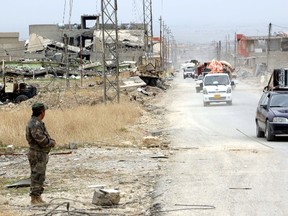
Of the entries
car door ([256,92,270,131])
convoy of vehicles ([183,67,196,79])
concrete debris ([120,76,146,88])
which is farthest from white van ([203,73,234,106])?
convoy of vehicles ([183,67,196,79])

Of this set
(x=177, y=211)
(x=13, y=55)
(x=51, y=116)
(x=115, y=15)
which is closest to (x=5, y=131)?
(x=51, y=116)

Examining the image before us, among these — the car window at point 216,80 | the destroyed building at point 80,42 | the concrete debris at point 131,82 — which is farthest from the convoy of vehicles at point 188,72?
the car window at point 216,80

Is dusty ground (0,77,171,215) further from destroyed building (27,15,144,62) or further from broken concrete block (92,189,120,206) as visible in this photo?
destroyed building (27,15,144,62)

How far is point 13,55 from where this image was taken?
103 metres

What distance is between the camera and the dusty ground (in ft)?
36.4

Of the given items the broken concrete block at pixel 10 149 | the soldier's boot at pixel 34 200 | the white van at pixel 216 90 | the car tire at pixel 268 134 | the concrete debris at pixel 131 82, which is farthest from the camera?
the concrete debris at pixel 131 82

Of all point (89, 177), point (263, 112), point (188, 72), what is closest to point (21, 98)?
point (263, 112)

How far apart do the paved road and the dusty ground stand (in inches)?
17.3

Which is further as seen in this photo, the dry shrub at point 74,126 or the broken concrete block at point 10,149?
the dry shrub at point 74,126

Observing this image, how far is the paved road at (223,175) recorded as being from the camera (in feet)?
35.7

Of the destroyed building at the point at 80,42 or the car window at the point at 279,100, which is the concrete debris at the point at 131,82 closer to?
the destroyed building at the point at 80,42

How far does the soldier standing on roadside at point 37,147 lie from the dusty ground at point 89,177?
0.31m

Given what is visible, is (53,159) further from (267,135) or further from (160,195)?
(267,135)

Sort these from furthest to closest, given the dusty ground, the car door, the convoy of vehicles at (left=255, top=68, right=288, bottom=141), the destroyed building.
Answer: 1. the destroyed building
2. the car door
3. the convoy of vehicles at (left=255, top=68, right=288, bottom=141)
4. the dusty ground
